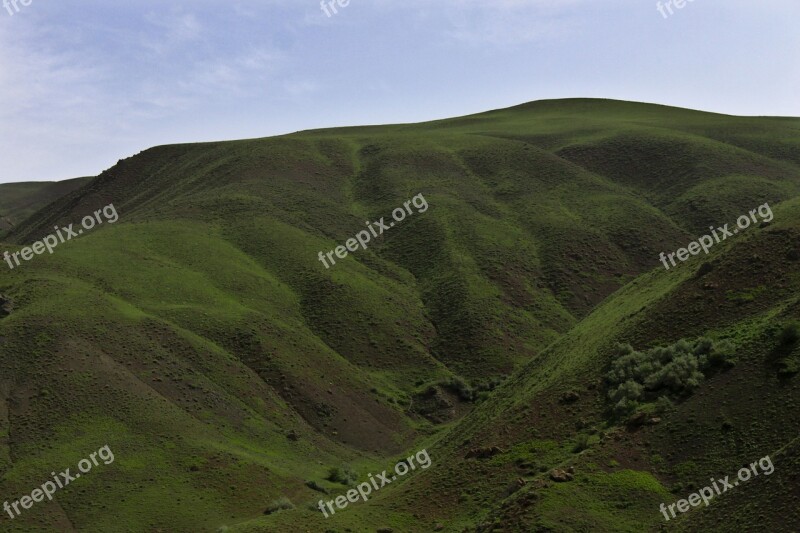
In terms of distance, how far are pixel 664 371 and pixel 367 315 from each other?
160ft

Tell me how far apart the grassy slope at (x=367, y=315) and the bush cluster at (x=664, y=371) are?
1302 millimetres

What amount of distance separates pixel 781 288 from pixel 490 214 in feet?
229

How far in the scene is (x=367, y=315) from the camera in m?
91.0

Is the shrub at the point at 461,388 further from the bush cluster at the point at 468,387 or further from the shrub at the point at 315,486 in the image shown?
the shrub at the point at 315,486

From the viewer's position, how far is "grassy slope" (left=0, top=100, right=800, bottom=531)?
47906mm

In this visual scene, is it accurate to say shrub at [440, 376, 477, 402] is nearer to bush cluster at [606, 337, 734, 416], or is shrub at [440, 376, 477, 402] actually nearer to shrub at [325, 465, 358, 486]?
shrub at [325, 465, 358, 486]

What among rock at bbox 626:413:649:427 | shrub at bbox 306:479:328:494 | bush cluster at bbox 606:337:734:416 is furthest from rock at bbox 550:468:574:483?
shrub at bbox 306:479:328:494

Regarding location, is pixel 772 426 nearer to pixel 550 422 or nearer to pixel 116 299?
pixel 550 422

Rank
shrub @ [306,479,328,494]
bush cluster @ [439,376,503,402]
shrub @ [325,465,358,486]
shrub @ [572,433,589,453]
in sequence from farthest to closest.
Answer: bush cluster @ [439,376,503,402], shrub @ [325,465,358,486], shrub @ [306,479,328,494], shrub @ [572,433,589,453]

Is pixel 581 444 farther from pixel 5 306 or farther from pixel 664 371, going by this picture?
pixel 5 306

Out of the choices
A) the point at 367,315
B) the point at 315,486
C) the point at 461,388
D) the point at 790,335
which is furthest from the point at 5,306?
the point at 790,335

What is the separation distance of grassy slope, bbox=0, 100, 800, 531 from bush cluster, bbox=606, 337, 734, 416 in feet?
4.27

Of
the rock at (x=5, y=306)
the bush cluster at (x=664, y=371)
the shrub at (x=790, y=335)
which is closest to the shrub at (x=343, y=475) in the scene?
the bush cluster at (x=664, y=371)

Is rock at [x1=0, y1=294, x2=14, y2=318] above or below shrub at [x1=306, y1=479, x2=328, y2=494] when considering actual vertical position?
above
